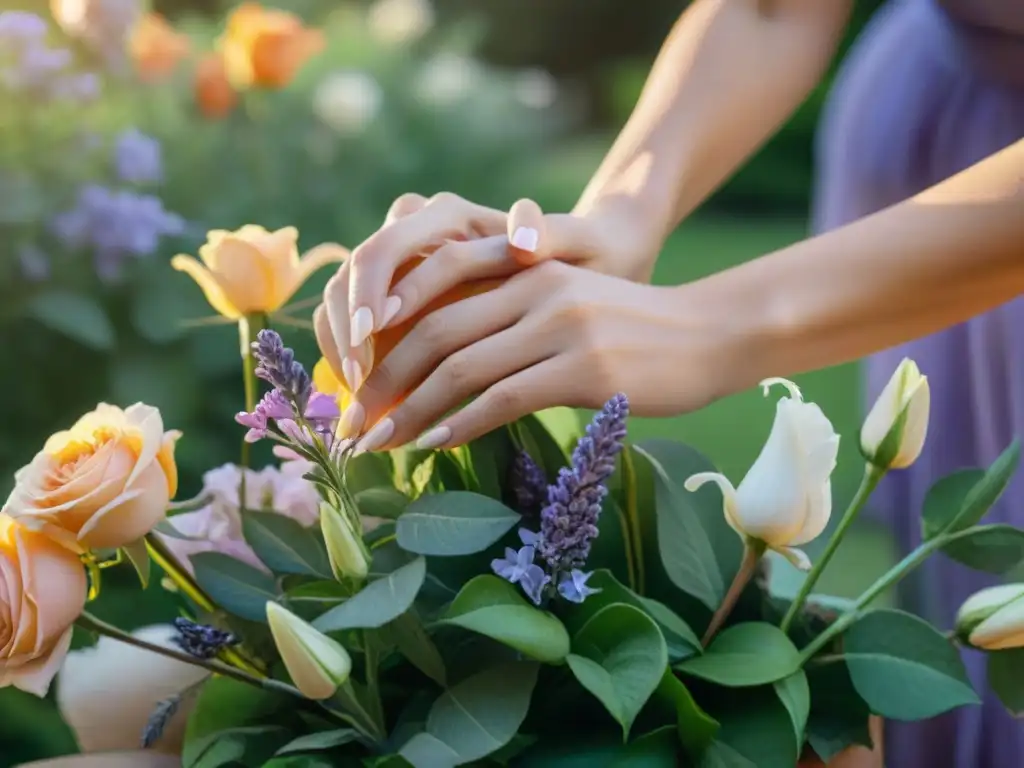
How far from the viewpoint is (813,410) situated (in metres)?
0.37

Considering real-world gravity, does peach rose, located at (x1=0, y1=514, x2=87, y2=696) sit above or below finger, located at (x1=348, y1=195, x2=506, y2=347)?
below

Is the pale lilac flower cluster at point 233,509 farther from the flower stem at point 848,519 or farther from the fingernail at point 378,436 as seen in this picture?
the flower stem at point 848,519

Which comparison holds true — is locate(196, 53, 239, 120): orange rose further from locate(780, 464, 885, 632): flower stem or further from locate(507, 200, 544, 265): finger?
locate(780, 464, 885, 632): flower stem

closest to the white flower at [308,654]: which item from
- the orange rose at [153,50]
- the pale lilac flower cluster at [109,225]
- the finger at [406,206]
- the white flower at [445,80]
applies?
the finger at [406,206]

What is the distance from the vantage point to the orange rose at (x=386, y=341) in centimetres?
45

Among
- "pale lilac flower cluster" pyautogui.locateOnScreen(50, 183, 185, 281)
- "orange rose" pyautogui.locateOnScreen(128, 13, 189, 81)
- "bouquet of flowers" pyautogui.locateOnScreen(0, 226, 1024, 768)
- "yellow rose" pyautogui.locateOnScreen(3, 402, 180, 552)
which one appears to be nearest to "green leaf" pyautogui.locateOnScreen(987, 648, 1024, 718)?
"bouquet of flowers" pyautogui.locateOnScreen(0, 226, 1024, 768)

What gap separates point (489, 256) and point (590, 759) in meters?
0.21

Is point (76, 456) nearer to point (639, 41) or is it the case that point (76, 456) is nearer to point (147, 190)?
point (147, 190)

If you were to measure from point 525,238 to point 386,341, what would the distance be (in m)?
0.07

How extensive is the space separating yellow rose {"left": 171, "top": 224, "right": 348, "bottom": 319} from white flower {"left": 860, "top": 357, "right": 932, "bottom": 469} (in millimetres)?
240

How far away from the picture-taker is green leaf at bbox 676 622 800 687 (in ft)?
1.27

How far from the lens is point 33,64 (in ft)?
3.37

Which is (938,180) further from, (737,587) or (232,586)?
(232,586)

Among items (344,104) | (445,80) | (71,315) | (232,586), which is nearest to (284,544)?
(232,586)
